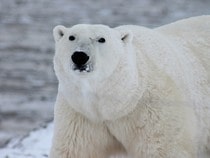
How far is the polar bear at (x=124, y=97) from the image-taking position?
3.66m

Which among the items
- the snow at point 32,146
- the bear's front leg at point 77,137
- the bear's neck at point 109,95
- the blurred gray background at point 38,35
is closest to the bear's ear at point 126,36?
the bear's neck at point 109,95

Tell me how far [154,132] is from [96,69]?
0.63 meters

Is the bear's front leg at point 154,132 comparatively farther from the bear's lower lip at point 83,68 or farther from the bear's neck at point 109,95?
the bear's lower lip at point 83,68

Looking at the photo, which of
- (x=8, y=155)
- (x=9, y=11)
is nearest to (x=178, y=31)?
(x=8, y=155)

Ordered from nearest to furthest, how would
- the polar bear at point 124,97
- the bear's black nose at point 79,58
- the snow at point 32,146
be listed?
the bear's black nose at point 79,58
the polar bear at point 124,97
the snow at point 32,146

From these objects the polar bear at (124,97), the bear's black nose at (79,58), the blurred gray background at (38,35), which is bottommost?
the blurred gray background at (38,35)

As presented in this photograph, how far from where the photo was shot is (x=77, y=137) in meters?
Answer: 4.05

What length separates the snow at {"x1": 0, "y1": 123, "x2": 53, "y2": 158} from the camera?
5.38 m

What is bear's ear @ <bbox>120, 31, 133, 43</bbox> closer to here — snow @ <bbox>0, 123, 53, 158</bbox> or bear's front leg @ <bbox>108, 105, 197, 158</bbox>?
bear's front leg @ <bbox>108, 105, 197, 158</bbox>

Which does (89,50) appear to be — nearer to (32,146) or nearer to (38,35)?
(32,146)

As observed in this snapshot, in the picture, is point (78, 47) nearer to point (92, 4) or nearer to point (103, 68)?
point (103, 68)

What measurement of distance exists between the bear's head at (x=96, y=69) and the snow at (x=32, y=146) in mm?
1607

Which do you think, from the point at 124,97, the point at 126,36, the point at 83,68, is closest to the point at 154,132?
the point at 124,97

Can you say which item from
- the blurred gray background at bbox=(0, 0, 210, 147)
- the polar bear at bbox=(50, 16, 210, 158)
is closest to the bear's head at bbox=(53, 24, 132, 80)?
the polar bear at bbox=(50, 16, 210, 158)
